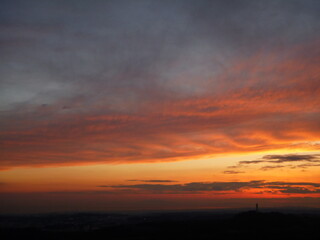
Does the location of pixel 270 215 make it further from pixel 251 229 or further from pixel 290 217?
pixel 251 229

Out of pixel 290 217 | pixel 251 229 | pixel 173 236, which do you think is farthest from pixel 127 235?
pixel 290 217

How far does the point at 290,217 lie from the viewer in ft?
286

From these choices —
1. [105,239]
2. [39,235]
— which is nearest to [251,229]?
[105,239]

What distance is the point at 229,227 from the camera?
8044cm

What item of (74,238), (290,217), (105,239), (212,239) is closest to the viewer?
(212,239)

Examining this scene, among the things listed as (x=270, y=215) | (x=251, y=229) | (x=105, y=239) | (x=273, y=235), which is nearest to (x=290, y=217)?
(x=270, y=215)

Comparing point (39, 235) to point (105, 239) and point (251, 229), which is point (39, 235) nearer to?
point (105, 239)

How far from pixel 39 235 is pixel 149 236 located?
29599 mm

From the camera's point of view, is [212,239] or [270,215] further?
[270,215]

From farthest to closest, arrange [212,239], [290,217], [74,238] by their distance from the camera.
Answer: [290,217], [74,238], [212,239]

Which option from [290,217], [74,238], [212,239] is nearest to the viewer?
[212,239]

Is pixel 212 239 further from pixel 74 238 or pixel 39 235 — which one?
pixel 39 235

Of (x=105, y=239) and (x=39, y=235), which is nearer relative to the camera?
(x=105, y=239)

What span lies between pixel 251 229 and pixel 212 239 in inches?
613
